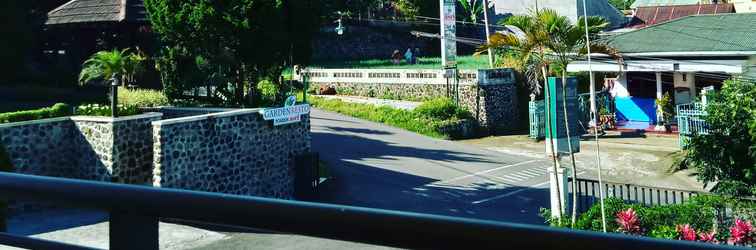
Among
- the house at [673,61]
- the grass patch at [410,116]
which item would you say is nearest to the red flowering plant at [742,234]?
the house at [673,61]

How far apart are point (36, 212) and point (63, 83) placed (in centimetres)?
1585

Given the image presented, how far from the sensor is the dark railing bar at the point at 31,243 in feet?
5.08

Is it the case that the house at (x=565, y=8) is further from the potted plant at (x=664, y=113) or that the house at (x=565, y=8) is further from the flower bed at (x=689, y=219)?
the flower bed at (x=689, y=219)

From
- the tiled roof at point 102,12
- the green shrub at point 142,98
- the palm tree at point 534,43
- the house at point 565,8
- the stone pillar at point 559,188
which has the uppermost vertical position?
the house at point 565,8

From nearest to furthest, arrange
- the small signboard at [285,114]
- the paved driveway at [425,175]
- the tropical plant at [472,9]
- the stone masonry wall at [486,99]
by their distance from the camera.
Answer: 1. the paved driveway at [425,175]
2. the small signboard at [285,114]
3. the stone masonry wall at [486,99]
4. the tropical plant at [472,9]

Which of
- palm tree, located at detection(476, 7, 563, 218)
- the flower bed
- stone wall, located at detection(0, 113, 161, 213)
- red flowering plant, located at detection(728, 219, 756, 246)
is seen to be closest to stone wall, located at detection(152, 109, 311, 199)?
stone wall, located at detection(0, 113, 161, 213)

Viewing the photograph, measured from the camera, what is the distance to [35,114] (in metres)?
17.0

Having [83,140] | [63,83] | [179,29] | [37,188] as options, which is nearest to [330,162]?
[179,29]

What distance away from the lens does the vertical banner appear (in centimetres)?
3466

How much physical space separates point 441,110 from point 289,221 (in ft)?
102

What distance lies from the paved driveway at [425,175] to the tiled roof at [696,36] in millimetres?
6718

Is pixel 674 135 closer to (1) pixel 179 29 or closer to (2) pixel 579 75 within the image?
(2) pixel 579 75

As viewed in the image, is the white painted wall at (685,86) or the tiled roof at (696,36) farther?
the white painted wall at (685,86)

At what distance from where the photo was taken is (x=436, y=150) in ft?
90.3
